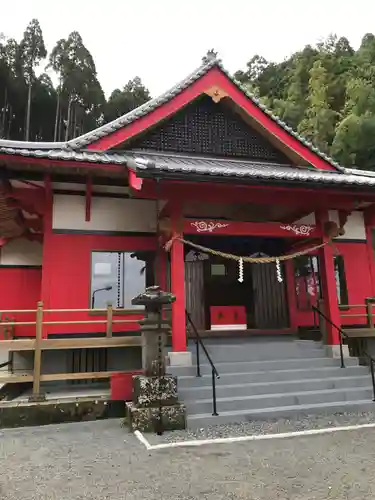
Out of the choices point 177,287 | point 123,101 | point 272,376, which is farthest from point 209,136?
point 123,101

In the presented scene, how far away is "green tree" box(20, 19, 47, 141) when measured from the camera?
31.8m

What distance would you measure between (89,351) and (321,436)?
211 inches

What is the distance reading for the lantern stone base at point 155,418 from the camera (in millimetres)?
5945

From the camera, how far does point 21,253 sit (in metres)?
11.4

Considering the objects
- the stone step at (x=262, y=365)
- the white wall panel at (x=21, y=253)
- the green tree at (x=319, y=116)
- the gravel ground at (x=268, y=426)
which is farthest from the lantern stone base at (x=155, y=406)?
the green tree at (x=319, y=116)

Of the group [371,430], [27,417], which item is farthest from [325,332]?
[27,417]

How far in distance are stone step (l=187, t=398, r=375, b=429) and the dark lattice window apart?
6.83 metres

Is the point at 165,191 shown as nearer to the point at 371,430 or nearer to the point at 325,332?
the point at 325,332

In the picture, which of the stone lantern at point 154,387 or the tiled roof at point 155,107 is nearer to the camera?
the stone lantern at point 154,387

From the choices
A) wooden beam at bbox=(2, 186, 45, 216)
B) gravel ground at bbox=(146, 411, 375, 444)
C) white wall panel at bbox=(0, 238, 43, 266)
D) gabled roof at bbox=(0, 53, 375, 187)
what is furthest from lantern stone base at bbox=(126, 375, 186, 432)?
white wall panel at bbox=(0, 238, 43, 266)

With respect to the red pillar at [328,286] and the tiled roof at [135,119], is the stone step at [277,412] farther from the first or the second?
the tiled roof at [135,119]

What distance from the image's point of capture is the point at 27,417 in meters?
6.53

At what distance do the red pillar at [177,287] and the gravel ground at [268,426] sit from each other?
6.33ft

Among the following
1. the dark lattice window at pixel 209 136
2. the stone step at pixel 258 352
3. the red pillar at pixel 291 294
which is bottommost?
the stone step at pixel 258 352
